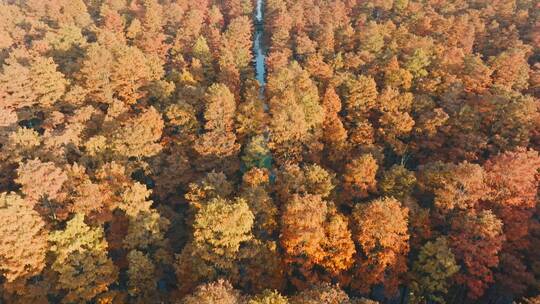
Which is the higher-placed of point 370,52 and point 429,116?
point 370,52

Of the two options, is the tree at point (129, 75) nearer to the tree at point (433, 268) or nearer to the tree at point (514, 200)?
the tree at point (433, 268)

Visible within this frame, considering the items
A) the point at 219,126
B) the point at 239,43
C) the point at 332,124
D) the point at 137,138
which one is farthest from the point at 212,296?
the point at 239,43

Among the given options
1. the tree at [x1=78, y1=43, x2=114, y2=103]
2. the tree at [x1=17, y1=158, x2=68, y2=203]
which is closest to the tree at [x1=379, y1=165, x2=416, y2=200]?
the tree at [x1=17, y1=158, x2=68, y2=203]

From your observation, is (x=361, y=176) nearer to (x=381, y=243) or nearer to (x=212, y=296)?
(x=381, y=243)

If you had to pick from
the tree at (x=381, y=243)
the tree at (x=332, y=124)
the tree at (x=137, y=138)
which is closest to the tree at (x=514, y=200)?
the tree at (x=381, y=243)

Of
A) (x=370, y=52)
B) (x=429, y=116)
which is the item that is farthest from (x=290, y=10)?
(x=429, y=116)

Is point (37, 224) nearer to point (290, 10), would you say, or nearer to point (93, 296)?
point (93, 296)
